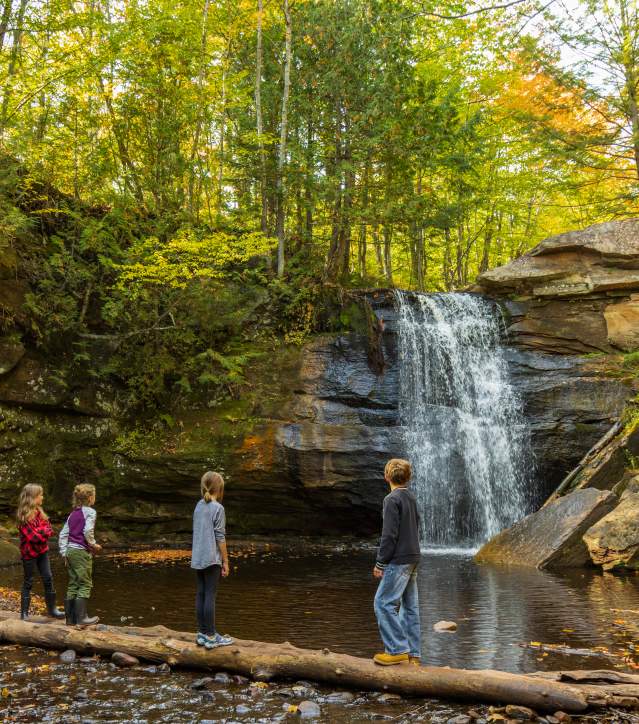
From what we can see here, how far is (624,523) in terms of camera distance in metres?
12.2

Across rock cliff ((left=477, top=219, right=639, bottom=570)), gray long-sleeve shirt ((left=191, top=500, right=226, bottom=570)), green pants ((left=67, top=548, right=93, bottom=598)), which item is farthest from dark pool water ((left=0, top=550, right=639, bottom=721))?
rock cliff ((left=477, top=219, right=639, bottom=570))

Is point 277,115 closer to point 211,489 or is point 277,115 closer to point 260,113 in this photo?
point 260,113

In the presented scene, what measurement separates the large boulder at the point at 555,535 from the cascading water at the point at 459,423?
2640 millimetres

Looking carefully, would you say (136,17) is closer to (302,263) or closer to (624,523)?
(302,263)

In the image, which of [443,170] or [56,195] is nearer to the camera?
[56,195]

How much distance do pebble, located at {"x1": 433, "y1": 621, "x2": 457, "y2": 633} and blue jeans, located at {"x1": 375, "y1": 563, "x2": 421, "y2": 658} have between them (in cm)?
217

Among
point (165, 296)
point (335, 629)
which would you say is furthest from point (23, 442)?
point (335, 629)

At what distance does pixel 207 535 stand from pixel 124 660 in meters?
1.33

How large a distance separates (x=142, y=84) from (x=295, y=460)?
11.4 metres

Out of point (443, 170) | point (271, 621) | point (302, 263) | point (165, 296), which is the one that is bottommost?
point (271, 621)

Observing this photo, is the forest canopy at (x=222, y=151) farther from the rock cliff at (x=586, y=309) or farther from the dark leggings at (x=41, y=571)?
the dark leggings at (x=41, y=571)

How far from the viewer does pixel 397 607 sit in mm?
5895

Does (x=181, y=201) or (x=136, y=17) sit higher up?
(x=136, y=17)

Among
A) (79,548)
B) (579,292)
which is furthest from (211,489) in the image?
(579,292)
